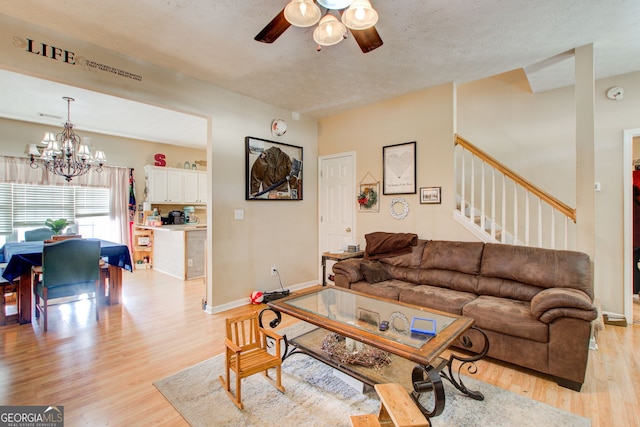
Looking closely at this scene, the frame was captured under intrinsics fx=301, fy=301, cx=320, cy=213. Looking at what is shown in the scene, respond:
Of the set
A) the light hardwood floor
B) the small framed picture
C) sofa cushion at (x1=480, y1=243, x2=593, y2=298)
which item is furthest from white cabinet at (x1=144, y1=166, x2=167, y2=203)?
sofa cushion at (x1=480, y1=243, x2=593, y2=298)

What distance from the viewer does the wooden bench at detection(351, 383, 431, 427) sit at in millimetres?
882

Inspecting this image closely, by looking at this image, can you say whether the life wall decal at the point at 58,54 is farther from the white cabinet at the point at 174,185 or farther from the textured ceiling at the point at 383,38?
the white cabinet at the point at 174,185

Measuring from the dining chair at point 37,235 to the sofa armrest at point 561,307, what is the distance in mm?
6262

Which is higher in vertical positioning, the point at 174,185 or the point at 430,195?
the point at 174,185

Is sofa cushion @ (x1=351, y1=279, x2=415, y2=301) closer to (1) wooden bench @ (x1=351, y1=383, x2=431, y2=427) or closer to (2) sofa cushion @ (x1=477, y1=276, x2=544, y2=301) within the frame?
(2) sofa cushion @ (x1=477, y1=276, x2=544, y2=301)

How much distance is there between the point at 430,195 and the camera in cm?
369

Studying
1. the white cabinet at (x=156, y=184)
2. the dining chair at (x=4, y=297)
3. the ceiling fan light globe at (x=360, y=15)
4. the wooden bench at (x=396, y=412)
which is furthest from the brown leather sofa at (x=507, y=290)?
the white cabinet at (x=156, y=184)

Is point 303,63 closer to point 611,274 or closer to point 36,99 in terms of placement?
point 36,99

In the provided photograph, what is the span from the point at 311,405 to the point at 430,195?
2689 mm

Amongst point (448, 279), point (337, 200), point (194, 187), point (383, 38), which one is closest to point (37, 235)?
point (194, 187)

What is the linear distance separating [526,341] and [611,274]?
203 centimetres

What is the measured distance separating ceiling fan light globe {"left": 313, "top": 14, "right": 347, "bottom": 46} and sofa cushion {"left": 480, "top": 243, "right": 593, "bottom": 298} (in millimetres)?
2408

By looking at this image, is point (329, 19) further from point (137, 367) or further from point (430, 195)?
point (137, 367)

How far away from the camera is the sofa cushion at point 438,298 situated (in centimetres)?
261
